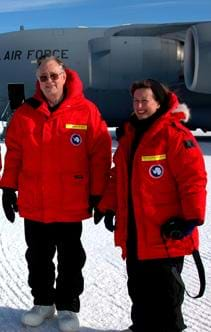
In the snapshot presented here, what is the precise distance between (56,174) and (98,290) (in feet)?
3.53

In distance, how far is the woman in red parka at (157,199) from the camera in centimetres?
244

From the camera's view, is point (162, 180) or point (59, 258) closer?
point (162, 180)

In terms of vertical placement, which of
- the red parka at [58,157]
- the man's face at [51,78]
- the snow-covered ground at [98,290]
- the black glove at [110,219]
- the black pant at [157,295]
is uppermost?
the man's face at [51,78]

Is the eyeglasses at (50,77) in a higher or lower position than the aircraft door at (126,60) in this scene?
higher

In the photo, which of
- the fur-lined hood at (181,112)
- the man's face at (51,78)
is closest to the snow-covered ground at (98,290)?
the fur-lined hood at (181,112)

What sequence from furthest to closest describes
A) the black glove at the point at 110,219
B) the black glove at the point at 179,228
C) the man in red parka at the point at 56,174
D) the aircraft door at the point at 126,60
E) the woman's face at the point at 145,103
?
the aircraft door at the point at 126,60
the man in red parka at the point at 56,174
the black glove at the point at 110,219
the woman's face at the point at 145,103
the black glove at the point at 179,228

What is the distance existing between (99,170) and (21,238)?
6.72 feet

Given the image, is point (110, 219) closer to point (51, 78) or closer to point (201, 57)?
point (51, 78)

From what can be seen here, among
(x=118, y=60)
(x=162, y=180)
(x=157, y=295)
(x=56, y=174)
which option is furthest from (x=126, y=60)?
(x=157, y=295)

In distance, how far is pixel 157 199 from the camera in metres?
2.52

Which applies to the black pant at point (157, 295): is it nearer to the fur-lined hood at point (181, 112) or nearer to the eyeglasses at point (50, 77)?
the fur-lined hood at point (181, 112)

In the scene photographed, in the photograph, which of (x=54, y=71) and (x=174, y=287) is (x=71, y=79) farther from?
(x=174, y=287)

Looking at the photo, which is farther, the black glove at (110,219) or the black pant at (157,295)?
the black glove at (110,219)

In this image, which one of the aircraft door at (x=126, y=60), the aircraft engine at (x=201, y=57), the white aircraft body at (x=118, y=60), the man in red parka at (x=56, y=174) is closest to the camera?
the man in red parka at (x=56, y=174)
